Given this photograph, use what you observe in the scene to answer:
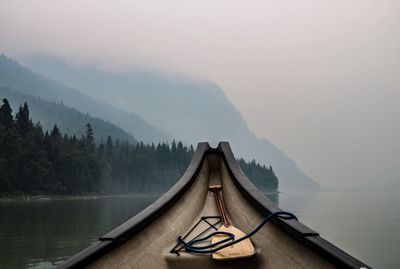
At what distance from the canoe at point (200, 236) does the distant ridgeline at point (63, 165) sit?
204 ft

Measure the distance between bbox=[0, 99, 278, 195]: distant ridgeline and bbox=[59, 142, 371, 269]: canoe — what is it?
6226 centimetres

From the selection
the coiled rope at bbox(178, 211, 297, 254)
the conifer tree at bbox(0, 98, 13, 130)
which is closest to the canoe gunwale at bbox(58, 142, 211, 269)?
the coiled rope at bbox(178, 211, 297, 254)

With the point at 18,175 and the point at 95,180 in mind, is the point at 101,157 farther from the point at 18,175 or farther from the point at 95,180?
the point at 18,175

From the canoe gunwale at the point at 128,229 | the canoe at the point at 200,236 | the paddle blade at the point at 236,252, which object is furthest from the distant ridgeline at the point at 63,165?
the paddle blade at the point at 236,252

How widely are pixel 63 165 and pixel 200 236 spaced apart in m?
72.7

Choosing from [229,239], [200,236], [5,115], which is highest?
[5,115]

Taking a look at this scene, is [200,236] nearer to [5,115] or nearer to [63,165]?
[5,115]

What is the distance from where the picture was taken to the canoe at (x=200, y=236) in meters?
2.81

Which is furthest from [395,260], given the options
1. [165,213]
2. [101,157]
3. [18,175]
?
[101,157]

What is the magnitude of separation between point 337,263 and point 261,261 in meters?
1.08

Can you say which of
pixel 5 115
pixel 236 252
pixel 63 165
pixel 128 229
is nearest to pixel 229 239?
pixel 236 252

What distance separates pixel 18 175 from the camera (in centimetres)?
→ 6288

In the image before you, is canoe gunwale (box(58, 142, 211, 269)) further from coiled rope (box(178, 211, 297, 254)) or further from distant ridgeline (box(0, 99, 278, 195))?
distant ridgeline (box(0, 99, 278, 195))

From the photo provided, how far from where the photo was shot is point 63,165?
71.8 meters
